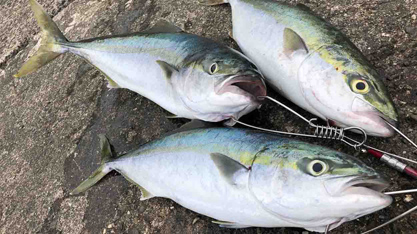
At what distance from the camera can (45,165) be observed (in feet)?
10.3

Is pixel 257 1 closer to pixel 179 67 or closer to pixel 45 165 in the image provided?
pixel 179 67

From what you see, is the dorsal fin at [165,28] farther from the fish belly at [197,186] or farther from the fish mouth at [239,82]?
the fish belly at [197,186]

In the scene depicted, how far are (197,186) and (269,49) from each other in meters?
1.05

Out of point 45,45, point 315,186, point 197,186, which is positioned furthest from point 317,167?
point 45,45

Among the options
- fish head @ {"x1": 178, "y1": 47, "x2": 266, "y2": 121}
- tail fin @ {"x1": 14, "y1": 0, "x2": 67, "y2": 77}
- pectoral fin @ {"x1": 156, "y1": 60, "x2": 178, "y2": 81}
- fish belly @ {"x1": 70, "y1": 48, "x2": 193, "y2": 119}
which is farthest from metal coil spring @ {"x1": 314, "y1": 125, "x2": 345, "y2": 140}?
A: tail fin @ {"x1": 14, "y1": 0, "x2": 67, "y2": 77}

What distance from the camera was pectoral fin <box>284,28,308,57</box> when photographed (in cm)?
210

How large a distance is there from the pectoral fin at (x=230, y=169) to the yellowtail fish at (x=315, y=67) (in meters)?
0.63

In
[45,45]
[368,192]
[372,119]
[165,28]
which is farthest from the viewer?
[45,45]

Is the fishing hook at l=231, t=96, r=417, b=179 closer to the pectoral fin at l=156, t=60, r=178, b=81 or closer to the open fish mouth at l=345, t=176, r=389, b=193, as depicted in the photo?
the open fish mouth at l=345, t=176, r=389, b=193

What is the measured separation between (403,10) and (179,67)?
69.4 inches

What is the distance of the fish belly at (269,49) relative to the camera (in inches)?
83.0

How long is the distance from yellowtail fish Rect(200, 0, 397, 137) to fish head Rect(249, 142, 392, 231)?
367mm

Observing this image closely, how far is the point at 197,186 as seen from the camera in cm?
189

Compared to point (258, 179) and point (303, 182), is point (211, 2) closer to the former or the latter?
point (258, 179)
